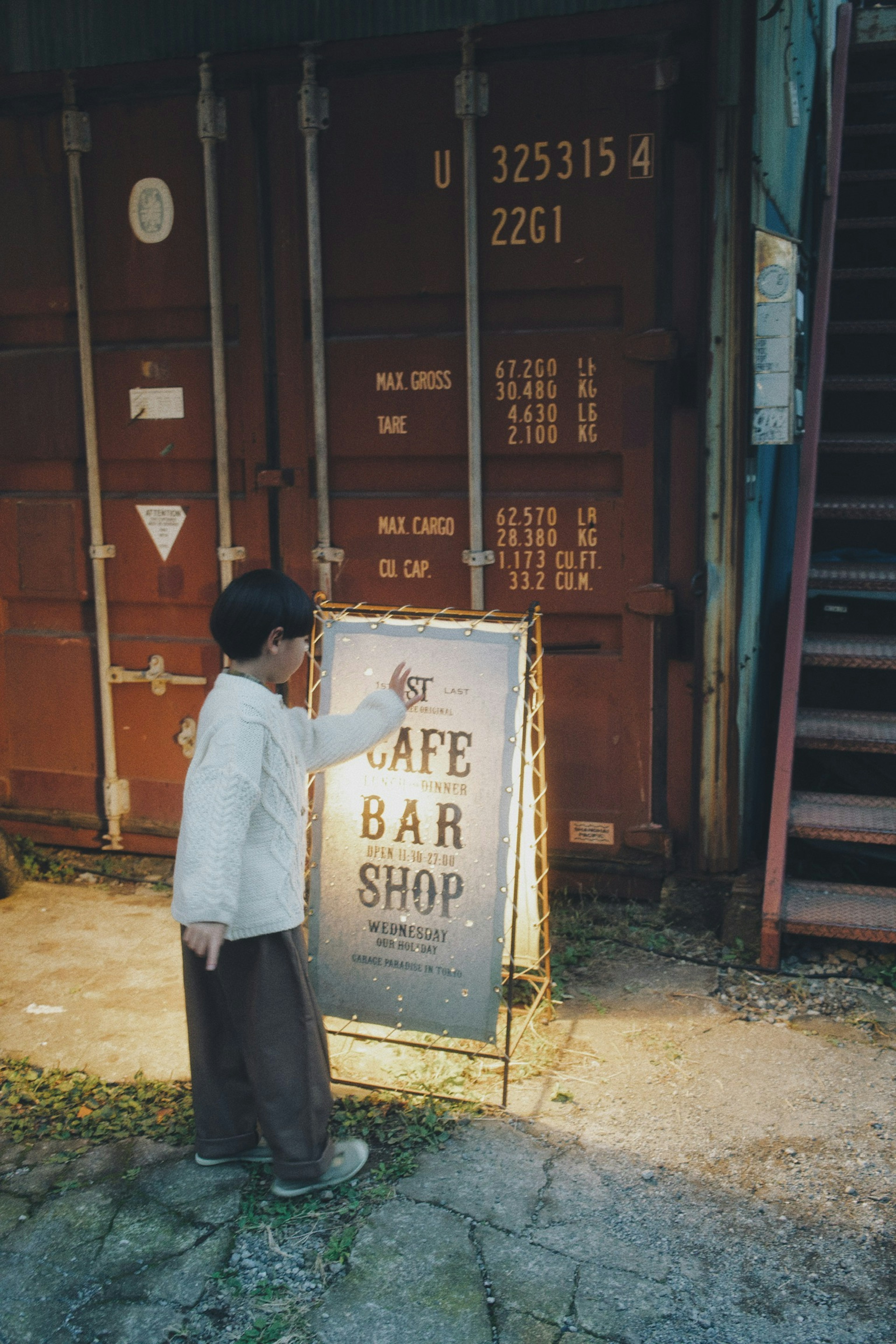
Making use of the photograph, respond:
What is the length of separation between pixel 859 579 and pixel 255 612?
3001 millimetres

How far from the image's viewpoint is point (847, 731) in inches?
174

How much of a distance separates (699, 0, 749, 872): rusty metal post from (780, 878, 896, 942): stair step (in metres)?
0.42

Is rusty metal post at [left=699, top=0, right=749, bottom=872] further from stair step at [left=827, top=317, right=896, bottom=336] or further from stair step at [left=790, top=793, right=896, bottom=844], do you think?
stair step at [left=827, top=317, right=896, bottom=336]

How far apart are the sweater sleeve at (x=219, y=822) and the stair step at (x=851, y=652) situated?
2.66m

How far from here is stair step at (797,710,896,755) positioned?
4.34 m

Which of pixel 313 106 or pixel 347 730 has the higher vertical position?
pixel 313 106

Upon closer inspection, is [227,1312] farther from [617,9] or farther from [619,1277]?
[617,9]

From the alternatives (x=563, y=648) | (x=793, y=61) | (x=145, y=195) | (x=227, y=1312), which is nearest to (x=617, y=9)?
(x=793, y=61)

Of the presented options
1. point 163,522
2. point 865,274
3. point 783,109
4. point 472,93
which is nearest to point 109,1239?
point 163,522

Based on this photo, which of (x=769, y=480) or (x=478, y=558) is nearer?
(x=478, y=558)

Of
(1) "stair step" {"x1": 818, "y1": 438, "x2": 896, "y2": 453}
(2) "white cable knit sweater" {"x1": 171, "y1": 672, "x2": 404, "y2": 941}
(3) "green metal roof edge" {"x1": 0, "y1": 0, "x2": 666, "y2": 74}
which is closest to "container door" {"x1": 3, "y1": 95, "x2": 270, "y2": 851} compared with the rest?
(3) "green metal roof edge" {"x1": 0, "y1": 0, "x2": 666, "y2": 74}

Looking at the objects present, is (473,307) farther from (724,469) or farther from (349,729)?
(349,729)

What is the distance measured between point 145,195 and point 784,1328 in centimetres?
454

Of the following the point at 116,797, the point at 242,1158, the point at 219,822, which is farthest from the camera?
the point at 116,797
